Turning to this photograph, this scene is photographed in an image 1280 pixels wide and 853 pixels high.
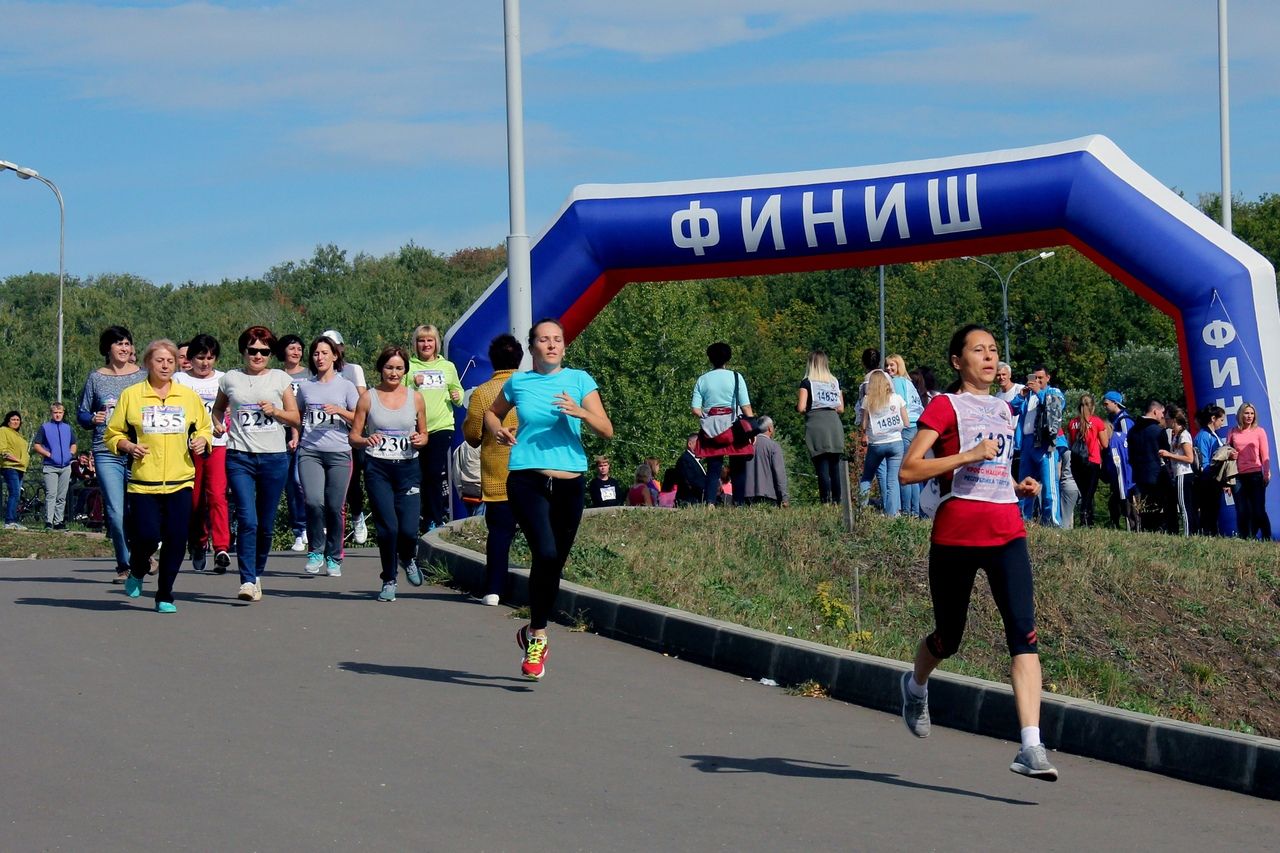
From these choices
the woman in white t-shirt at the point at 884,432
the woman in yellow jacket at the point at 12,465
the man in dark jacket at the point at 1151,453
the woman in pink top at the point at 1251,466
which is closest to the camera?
the woman in white t-shirt at the point at 884,432

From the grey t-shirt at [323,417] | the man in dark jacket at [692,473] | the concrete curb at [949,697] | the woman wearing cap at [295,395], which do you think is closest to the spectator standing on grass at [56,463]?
the man in dark jacket at [692,473]

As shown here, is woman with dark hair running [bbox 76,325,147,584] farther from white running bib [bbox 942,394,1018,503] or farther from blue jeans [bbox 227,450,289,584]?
white running bib [bbox 942,394,1018,503]

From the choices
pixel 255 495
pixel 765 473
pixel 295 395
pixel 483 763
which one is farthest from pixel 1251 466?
pixel 483 763

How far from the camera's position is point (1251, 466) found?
55.8ft

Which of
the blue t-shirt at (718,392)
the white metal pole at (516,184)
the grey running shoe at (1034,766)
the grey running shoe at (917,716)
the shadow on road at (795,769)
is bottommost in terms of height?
the shadow on road at (795,769)

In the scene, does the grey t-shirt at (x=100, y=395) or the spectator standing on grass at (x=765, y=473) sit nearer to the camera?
the grey t-shirt at (x=100, y=395)

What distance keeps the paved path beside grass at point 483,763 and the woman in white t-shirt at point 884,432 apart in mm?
6583

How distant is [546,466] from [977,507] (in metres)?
2.83

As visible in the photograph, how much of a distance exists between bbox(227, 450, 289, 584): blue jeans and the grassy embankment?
186 centimetres

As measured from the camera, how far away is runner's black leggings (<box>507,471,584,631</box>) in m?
8.92

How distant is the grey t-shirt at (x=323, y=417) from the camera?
1279 centimetres

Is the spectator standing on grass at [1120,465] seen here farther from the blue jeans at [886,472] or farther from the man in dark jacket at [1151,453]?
the blue jeans at [886,472]

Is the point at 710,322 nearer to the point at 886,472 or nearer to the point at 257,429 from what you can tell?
the point at 886,472

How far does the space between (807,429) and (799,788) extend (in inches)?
410
